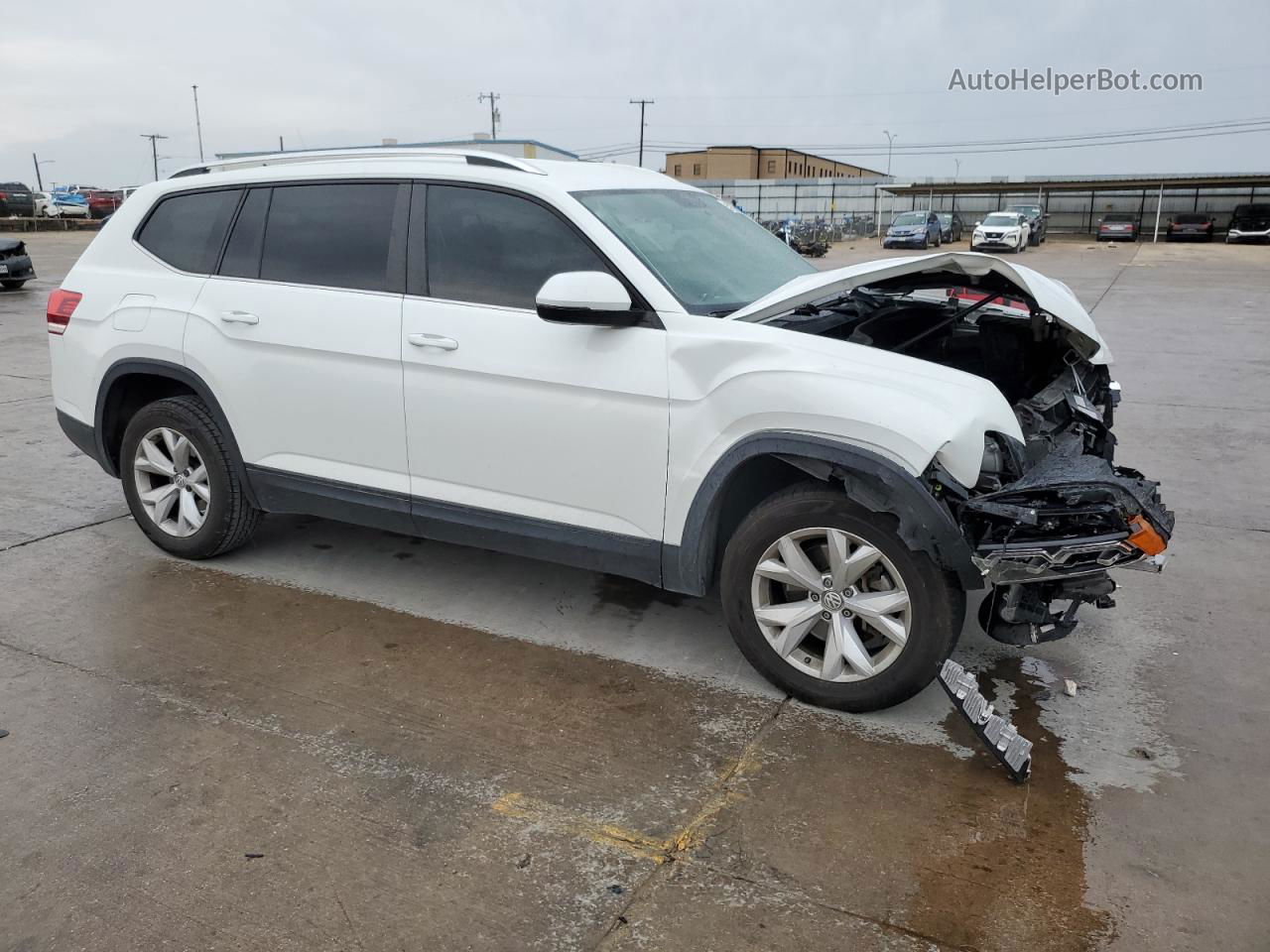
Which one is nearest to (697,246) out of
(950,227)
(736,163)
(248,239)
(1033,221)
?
(248,239)

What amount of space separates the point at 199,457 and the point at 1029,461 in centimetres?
363

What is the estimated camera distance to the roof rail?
4.03 metres

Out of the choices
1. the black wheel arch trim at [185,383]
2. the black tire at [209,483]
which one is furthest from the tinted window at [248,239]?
the black tire at [209,483]

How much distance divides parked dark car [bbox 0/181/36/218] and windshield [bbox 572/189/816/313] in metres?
48.4

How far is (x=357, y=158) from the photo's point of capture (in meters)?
4.40

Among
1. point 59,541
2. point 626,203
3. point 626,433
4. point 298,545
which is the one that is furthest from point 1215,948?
point 59,541

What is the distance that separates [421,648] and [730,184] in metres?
53.0

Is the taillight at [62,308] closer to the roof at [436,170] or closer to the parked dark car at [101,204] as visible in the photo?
the roof at [436,170]

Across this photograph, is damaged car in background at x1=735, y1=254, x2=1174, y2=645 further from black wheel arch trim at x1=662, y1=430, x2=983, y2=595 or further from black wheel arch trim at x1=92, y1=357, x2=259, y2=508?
black wheel arch trim at x1=92, y1=357, x2=259, y2=508

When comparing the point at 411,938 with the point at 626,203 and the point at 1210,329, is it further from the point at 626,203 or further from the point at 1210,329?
the point at 1210,329

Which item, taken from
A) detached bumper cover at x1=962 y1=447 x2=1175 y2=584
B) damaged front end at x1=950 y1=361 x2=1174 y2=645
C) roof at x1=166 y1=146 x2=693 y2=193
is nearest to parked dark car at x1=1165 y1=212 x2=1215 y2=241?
roof at x1=166 y1=146 x2=693 y2=193

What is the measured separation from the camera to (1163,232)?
46.9m

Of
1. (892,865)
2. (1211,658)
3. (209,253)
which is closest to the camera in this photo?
(892,865)

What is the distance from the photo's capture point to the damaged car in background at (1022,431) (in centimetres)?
313
